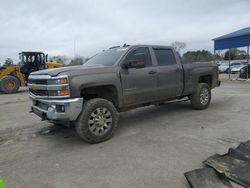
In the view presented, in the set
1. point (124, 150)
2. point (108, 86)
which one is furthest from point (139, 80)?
point (124, 150)

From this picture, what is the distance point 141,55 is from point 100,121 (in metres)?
1.97

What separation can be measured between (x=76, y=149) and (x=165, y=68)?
3027mm

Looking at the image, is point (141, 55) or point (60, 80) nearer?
point (60, 80)

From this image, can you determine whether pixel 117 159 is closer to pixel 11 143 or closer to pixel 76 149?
pixel 76 149

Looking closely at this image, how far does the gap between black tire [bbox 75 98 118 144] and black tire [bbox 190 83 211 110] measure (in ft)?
10.3

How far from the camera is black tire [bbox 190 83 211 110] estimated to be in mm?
6754

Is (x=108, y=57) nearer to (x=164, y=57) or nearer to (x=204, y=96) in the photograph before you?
(x=164, y=57)

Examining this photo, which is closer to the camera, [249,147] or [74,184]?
[74,184]

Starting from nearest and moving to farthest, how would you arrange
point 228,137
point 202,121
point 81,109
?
1. point 81,109
2. point 228,137
3. point 202,121

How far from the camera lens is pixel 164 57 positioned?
602 centimetres

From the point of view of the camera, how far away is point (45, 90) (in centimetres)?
438

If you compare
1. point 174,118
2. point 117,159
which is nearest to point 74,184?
point 117,159

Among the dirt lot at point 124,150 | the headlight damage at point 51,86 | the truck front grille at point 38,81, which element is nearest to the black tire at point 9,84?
the dirt lot at point 124,150

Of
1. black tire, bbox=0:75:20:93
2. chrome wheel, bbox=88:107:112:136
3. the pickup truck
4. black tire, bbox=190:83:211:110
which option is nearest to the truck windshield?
the pickup truck
